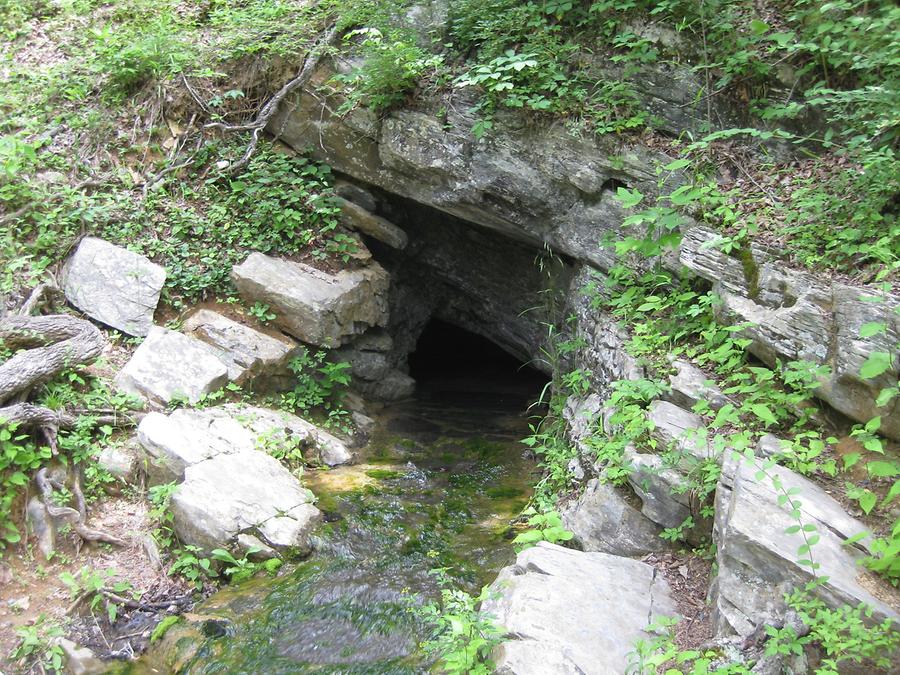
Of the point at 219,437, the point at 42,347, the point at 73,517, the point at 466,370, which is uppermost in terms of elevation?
the point at 42,347

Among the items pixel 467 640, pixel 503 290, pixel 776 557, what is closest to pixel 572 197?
pixel 503 290

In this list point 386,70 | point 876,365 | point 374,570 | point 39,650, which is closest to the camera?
point 876,365

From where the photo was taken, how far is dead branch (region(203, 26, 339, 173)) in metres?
7.99

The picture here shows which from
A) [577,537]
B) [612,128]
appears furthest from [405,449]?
[612,128]

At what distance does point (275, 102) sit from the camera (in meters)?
8.17

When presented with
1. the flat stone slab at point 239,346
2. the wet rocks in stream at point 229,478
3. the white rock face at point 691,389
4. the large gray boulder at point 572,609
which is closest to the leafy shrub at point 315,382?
the flat stone slab at point 239,346

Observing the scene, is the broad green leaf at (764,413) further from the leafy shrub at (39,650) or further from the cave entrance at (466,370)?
the cave entrance at (466,370)

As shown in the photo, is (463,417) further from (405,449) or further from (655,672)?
(655,672)

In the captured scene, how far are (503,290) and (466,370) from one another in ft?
10.3

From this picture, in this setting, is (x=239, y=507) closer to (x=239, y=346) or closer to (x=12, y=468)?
(x=12, y=468)

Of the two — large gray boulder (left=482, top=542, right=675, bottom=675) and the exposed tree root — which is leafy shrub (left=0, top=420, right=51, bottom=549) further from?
large gray boulder (left=482, top=542, right=675, bottom=675)

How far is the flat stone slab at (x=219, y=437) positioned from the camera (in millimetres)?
5453

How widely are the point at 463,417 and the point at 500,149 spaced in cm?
365

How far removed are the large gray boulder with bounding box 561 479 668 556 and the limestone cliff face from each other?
1.45m
